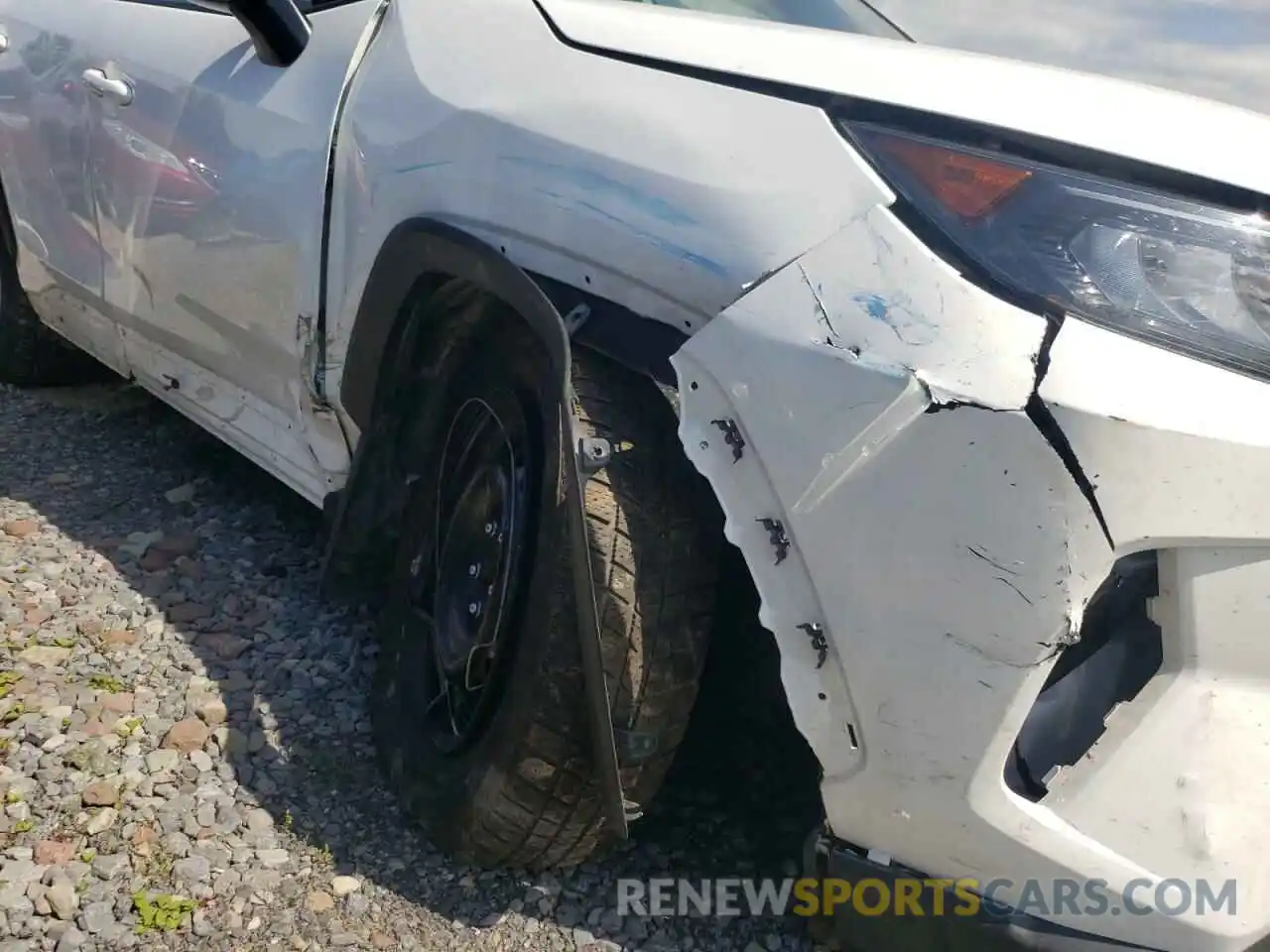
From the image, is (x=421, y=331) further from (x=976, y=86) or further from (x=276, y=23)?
(x=976, y=86)

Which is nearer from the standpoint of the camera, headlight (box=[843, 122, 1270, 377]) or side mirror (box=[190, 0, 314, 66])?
headlight (box=[843, 122, 1270, 377])

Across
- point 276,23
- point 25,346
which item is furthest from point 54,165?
point 276,23

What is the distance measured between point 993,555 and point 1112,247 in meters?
0.40

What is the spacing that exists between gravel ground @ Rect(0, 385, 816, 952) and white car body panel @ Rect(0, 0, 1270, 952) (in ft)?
1.63

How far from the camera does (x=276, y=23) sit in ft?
8.30

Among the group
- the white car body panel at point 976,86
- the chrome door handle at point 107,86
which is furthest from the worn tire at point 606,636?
the chrome door handle at point 107,86

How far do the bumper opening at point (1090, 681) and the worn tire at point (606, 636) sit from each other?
56cm

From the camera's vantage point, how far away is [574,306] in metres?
1.79

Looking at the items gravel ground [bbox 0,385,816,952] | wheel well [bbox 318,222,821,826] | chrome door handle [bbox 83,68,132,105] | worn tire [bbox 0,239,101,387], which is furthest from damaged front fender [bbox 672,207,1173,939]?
worn tire [bbox 0,239,101,387]

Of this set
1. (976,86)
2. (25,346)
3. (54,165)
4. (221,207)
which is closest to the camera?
(976,86)

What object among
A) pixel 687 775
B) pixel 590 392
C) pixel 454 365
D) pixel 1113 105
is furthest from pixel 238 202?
pixel 1113 105

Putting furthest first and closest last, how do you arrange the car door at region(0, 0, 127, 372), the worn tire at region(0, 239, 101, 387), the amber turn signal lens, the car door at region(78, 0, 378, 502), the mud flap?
1. the worn tire at region(0, 239, 101, 387)
2. the car door at region(0, 0, 127, 372)
3. the car door at region(78, 0, 378, 502)
4. the mud flap
5. the amber turn signal lens

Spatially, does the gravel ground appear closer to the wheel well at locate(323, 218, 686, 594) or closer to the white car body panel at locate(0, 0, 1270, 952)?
the wheel well at locate(323, 218, 686, 594)

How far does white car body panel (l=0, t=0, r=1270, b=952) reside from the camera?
4.34 feet
